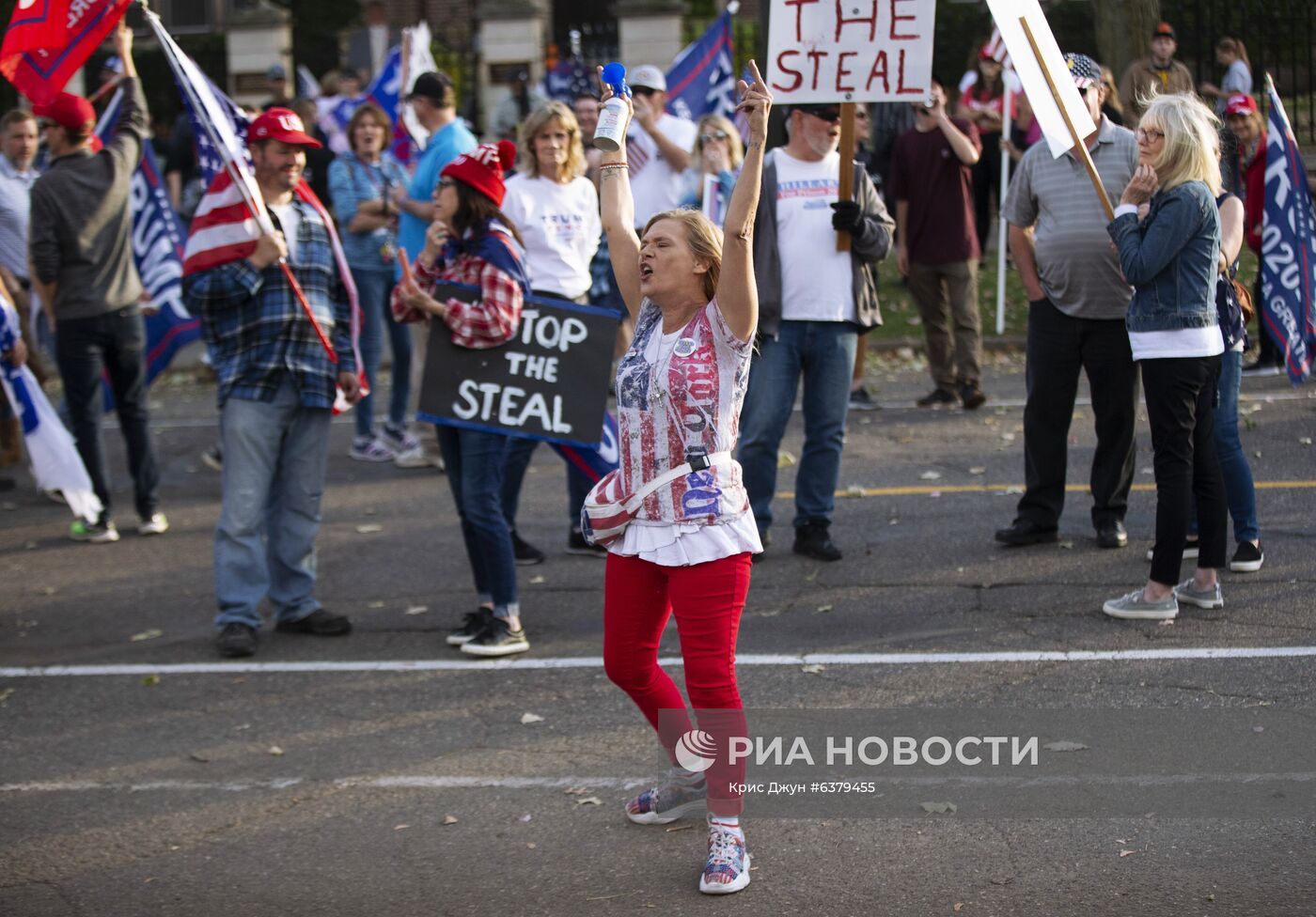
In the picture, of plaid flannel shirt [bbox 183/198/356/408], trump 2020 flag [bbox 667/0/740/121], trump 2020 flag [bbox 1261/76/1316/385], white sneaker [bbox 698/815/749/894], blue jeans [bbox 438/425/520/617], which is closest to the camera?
white sneaker [bbox 698/815/749/894]

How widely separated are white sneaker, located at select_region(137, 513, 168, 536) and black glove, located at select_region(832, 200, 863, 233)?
421cm

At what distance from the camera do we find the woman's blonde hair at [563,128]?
768 centimetres

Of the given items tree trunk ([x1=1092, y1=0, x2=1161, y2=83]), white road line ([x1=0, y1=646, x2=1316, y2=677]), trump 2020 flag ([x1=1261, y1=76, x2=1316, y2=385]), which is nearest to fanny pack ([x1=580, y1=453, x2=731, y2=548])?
white road line ([x1=0, y1=646, x2=1316, y2=677])

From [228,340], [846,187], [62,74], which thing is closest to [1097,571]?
[846,187]

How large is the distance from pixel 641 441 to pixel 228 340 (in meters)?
3.11

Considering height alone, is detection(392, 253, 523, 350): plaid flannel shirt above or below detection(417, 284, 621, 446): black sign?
above

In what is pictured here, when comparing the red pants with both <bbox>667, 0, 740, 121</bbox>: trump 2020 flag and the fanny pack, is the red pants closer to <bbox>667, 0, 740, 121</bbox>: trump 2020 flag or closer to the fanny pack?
the fanny pack

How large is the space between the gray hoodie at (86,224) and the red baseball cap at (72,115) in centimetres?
14

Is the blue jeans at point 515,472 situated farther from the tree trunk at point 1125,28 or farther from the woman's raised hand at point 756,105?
the tree trunk at point 1125,28

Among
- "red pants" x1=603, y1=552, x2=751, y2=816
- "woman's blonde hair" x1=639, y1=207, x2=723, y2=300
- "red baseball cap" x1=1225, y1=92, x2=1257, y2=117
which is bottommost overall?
"red pants" x1=603, y1=552, x2=751, y2=816

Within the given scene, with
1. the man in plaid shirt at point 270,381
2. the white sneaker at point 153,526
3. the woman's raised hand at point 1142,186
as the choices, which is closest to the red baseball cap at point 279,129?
the man in plaid shirt at point 270,381

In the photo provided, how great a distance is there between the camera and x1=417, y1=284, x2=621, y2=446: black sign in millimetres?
6582

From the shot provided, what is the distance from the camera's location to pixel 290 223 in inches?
270

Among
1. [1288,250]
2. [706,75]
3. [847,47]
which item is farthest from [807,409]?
[706,75]
